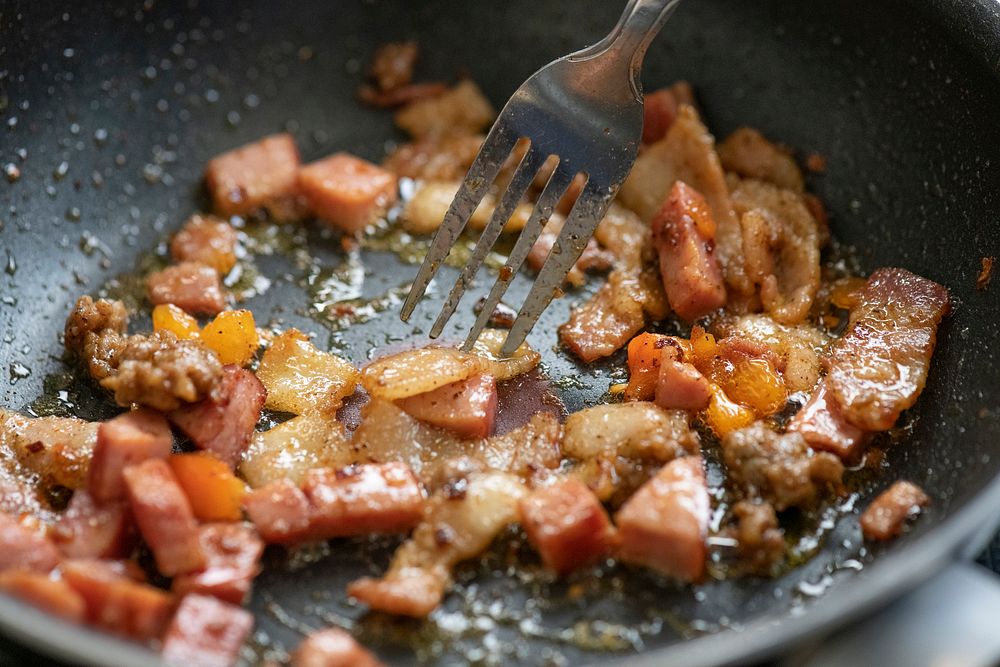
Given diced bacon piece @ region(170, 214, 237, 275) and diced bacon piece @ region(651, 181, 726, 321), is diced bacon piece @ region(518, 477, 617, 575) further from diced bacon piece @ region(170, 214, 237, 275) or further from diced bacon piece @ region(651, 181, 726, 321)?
diced bacon piece @ region(170, 214, 237, 275)

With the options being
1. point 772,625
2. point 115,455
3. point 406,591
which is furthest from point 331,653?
point 772,625

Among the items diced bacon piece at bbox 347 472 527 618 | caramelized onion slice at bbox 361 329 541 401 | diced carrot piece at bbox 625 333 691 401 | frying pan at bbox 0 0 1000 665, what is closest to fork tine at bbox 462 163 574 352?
caramelized onion slice at bbox 361 329 541 401

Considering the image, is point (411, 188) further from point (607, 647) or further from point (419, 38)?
point (607, 647)

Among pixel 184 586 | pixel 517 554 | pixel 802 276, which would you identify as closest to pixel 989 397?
pixel 802 276

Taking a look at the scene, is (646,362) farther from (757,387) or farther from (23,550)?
(23,550)

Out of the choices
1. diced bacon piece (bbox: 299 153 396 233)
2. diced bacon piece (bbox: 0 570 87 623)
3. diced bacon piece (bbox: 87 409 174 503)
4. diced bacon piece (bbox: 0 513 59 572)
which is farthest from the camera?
diced bacon piece (bbox: 299 153 396 233)

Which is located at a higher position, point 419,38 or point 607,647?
point 419,38

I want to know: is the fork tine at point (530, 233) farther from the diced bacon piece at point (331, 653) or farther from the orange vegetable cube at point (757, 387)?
the diced bacon piece at point (331, 653)
